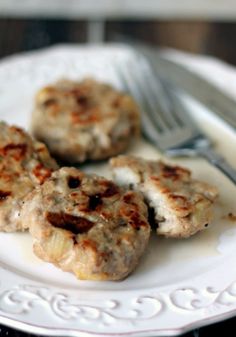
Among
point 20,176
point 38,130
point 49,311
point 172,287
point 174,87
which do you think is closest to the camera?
point 49,311

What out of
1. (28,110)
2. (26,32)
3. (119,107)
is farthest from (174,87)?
(26,32)

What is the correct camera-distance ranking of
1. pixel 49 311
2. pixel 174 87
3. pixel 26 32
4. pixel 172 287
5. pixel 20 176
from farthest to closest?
pixel 26 32
pixel 174 87
pixel 20 176
pixel 172 287
pixel 49 311

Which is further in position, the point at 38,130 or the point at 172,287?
the point at 38,130

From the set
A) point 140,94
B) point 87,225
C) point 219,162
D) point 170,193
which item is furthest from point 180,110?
point 87,225

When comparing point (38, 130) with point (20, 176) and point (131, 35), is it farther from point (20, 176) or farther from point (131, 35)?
point (131, 35)

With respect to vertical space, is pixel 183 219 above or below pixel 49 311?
above

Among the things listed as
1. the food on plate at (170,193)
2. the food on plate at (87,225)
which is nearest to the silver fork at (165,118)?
the food on plate at (170,193)
